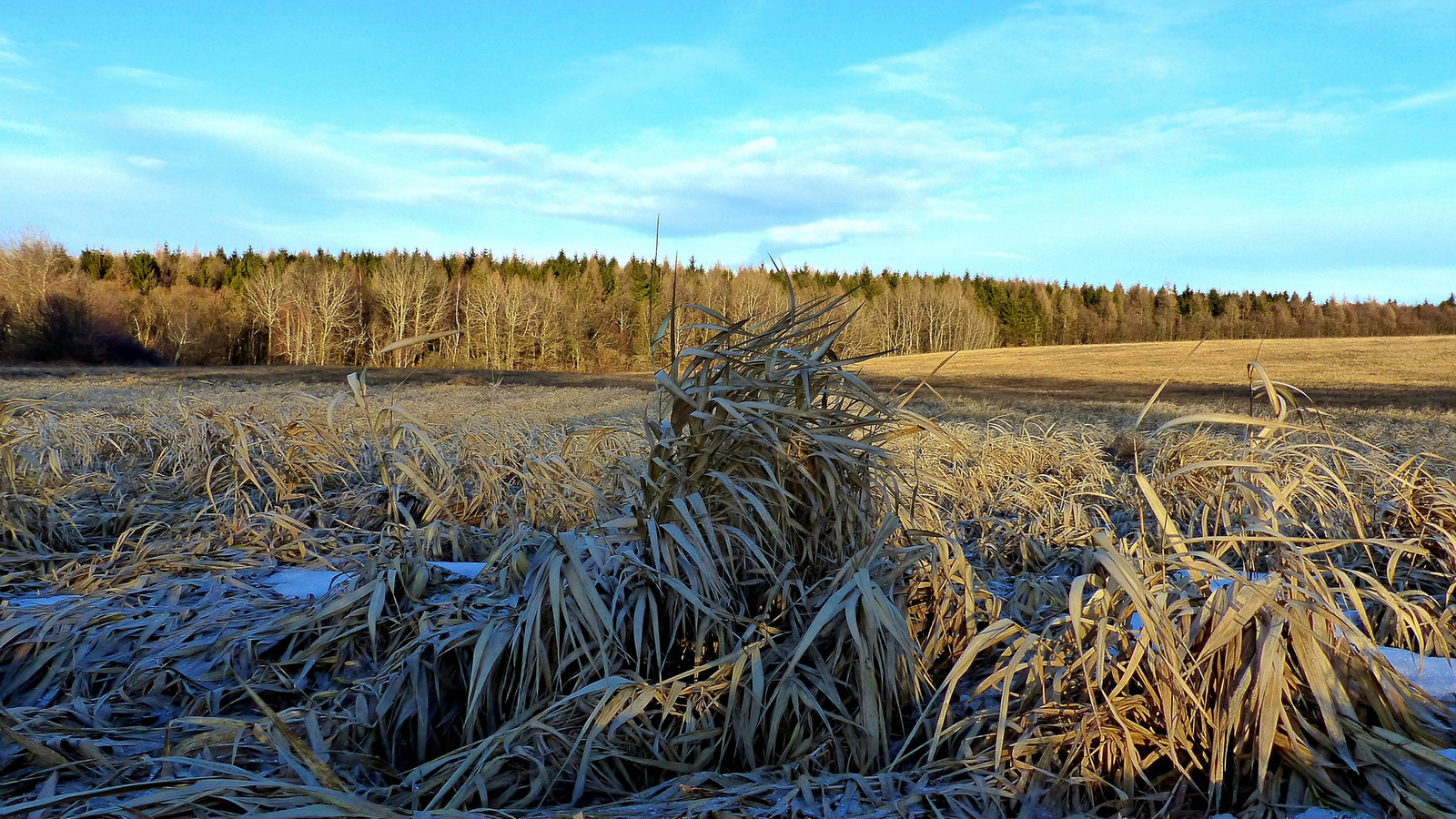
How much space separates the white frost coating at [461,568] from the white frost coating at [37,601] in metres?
1.06

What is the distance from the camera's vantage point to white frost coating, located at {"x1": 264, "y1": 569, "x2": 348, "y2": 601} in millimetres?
2684

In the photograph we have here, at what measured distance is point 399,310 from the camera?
4831cm

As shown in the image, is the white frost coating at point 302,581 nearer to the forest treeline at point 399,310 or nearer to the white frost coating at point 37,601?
the white frost coating at point 37,601

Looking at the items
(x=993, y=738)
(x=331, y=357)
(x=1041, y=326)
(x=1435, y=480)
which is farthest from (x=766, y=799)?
(x=1041, y=326)

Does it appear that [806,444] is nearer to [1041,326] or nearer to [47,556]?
[47,556]

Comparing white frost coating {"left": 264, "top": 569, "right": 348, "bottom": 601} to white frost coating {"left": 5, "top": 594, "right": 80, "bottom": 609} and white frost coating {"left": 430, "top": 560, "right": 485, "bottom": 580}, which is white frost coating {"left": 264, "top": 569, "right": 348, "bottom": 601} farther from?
white frost coating {"left": 5, "top": 594, "right": 80, "bottom": 609}

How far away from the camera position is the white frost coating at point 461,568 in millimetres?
2686

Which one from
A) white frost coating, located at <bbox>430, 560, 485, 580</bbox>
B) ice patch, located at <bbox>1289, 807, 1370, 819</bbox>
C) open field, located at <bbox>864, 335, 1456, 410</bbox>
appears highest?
open field, located at <bbox>864, 335, 1456, 410</bbox>

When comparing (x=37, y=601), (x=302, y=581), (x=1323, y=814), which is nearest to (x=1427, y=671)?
(x=1323, y=814)

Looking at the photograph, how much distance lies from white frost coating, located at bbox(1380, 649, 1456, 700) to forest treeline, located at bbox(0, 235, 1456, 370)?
117 feet

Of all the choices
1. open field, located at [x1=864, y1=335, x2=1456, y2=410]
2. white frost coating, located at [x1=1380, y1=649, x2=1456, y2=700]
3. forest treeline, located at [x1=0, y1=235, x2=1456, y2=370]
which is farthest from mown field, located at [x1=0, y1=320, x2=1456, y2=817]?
forest treeline, located at [x1=0, y1=235, x2=1456, y2=370]

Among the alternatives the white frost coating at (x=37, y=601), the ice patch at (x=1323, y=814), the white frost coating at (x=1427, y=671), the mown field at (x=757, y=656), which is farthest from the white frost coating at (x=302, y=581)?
the white frost coating at (x=1427, y=671)

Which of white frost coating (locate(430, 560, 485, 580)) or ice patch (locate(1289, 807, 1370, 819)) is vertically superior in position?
white frost coating (locate(430, 560, 485, 580))

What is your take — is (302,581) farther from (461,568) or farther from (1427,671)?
(1427,671)
